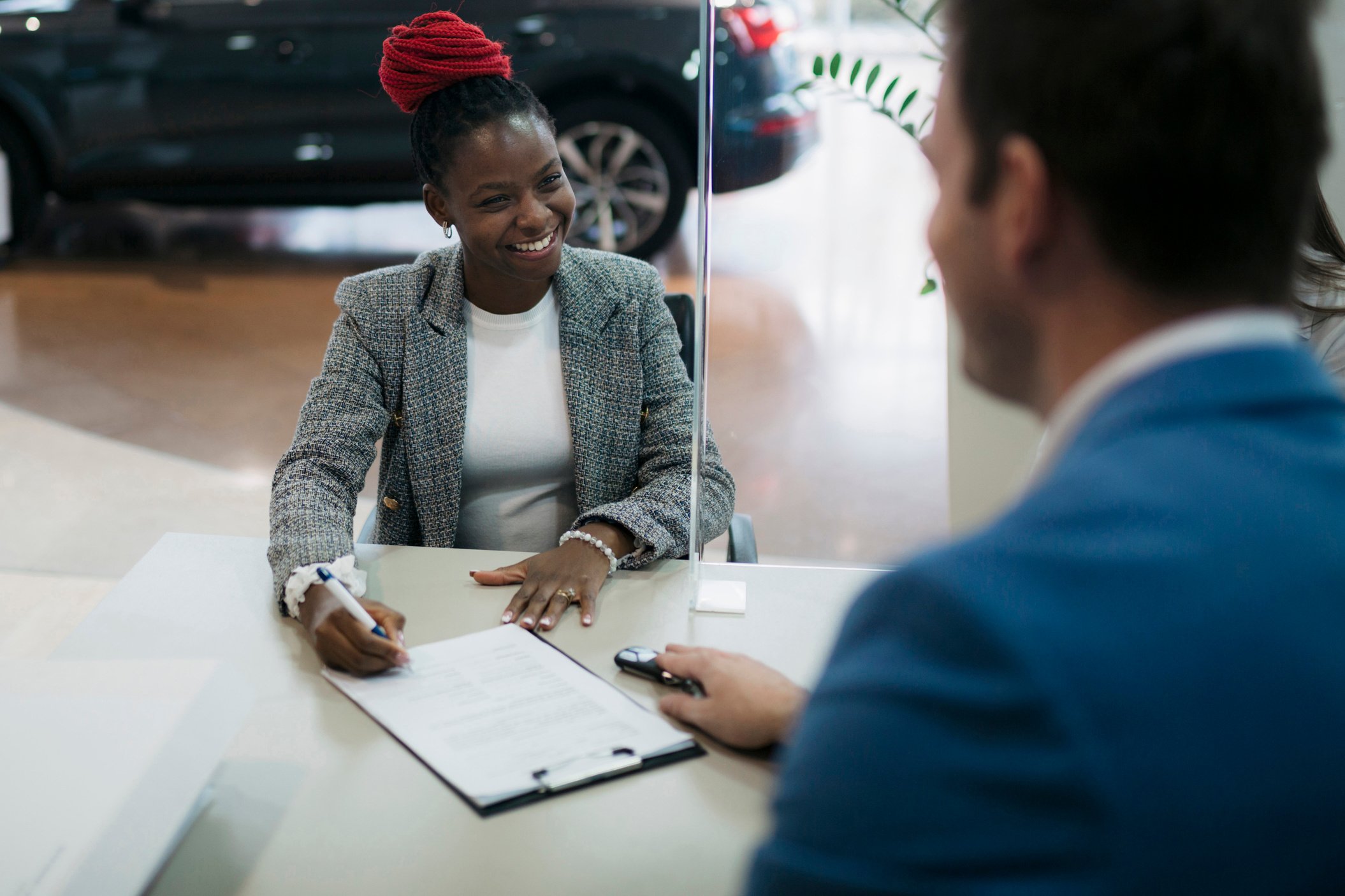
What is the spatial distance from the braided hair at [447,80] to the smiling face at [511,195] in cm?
2

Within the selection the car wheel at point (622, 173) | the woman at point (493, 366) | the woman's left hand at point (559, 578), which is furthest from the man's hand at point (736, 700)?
the car wheel at point (622, 173)

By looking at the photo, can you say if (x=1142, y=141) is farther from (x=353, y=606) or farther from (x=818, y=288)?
(x=818, y=288)

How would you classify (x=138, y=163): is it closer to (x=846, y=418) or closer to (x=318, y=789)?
(x=846, y=418)

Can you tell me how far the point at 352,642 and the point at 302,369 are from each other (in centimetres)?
285

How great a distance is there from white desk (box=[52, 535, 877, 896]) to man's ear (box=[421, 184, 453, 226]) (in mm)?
565

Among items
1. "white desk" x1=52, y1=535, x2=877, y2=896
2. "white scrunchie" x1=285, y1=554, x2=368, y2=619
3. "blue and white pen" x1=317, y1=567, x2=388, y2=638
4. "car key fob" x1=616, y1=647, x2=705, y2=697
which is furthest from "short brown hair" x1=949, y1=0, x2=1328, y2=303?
"white scrunchie" x1=285, y1=554, x2=368, y2=619

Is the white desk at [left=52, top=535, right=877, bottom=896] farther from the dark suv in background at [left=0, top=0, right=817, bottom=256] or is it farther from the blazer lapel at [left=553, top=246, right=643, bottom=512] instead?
the dark suv in background at [left=0, top=0, right=817, bottom=256]

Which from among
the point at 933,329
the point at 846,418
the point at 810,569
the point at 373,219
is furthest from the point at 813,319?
the point at 373,219

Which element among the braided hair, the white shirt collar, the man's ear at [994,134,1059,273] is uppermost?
the braided hair

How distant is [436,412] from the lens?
1.68 meters

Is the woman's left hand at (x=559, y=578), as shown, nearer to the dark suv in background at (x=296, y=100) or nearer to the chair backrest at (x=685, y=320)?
the chair backrest at (x=685, y=320)

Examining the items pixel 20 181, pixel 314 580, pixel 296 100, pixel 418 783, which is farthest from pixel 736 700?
pixel 20 181

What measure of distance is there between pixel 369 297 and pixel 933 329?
1225 mm

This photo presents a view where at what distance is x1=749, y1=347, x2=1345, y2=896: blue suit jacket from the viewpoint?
468mm
